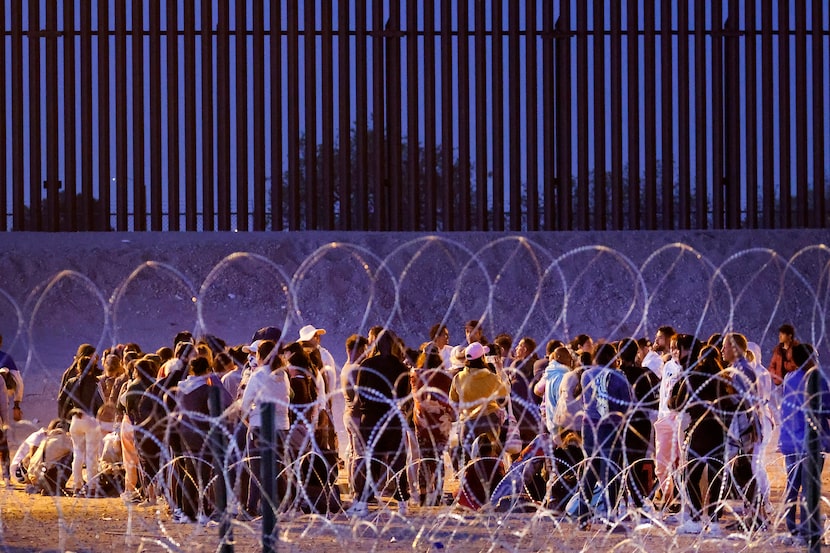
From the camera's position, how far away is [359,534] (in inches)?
323

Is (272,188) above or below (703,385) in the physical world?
above

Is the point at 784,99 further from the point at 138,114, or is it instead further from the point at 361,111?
the point at 138,114

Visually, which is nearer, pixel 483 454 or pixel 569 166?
pixel 483 454

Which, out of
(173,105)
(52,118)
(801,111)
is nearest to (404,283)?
(173,105)

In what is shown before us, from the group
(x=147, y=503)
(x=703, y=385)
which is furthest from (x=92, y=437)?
(x=703, y=385)

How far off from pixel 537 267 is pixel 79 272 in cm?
750

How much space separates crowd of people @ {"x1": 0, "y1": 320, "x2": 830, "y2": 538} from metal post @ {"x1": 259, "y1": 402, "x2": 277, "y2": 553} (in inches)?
79.0

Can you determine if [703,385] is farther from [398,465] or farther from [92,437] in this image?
[92,437]

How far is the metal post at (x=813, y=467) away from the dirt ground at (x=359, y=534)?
132cm

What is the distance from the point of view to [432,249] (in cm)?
2108

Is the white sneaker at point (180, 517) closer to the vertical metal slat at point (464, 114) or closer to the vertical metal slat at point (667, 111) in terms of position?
the vertical metal slat at point (464, 114)

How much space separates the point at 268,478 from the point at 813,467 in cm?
239

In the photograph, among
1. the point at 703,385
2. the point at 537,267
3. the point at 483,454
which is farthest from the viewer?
the point at 537,267

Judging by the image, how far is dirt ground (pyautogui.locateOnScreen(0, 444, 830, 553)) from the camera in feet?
24.8
